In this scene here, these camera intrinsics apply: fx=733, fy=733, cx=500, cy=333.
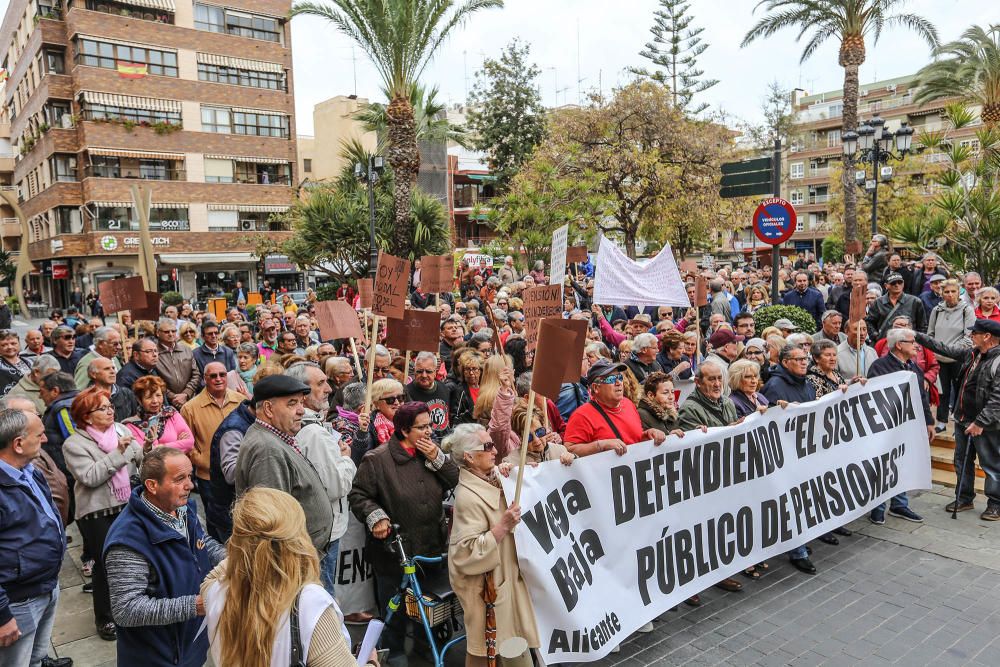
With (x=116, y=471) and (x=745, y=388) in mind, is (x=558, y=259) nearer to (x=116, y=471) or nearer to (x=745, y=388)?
(x=745, y=388)

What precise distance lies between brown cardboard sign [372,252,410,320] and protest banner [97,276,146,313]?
304 centimetres

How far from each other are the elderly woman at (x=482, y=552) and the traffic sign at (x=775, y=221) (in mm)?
7379

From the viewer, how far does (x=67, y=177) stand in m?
39.1

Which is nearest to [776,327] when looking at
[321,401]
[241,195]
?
[321,401]

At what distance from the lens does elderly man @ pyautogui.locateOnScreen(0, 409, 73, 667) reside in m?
3.50

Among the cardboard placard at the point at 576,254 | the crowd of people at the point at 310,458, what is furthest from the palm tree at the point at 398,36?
the crowd of people at the point at 310,458

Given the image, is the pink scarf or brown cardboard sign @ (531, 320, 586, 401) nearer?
brown cardboard sign @ (531, 320, 586, 401)

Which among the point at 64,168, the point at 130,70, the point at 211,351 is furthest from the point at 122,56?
the point at 211,351

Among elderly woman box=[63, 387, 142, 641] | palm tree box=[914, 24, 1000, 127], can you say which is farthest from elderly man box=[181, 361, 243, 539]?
palm tree box=[914, 24, 1000, 127]

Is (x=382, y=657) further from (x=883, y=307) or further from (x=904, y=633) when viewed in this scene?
(x=883, y=307)

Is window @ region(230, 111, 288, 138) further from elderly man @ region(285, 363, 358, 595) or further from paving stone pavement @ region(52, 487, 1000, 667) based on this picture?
elderly man @ region(285, 363, 358, 595)

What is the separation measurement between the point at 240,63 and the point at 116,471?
137 ft

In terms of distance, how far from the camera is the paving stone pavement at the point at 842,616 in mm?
4613

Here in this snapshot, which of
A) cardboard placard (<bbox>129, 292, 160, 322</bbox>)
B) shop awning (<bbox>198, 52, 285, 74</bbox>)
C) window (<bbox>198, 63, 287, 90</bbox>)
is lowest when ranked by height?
cardboard placard (<bbox>129, 292, 160, 322</bbox>)
